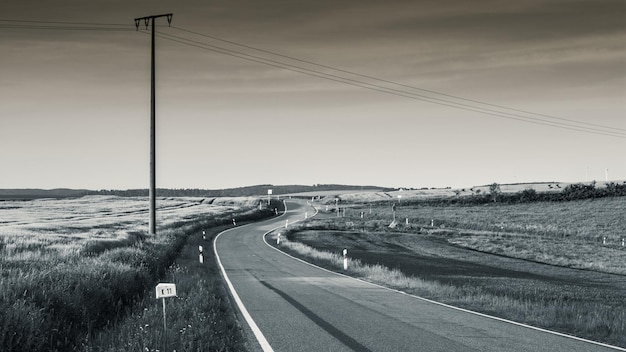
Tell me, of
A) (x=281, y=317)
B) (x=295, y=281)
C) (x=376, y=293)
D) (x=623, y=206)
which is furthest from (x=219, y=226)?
(x=623, y=206)

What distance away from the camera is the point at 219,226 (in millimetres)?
60156

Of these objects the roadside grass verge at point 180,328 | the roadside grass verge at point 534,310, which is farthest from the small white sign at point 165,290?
the roadside grass verge at point 534,310

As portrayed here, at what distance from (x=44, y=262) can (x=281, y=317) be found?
8.63 m

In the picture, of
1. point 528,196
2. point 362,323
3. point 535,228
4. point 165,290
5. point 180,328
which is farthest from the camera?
point 528,196

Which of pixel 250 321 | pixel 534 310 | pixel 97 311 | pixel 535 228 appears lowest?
pixel 535 228

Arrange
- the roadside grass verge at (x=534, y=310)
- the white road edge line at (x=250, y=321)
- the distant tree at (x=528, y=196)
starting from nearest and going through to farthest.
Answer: the white road edge line at (x=250, y=321), the roadside grass verge at (x=534, y=310), the distant tree at (x=528, y=196)

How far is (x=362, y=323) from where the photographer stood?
11906mm

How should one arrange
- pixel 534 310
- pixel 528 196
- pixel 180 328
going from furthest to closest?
pixel 528 196 < pixel 534 310 < pixel 180 328

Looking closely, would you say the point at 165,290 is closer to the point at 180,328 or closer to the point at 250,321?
the point at 180,328

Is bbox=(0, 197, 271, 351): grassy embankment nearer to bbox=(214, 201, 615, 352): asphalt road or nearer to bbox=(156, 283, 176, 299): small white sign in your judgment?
bbox=(156, 283, 176, 299): small white sign

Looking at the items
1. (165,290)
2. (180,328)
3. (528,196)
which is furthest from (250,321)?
(528,196)

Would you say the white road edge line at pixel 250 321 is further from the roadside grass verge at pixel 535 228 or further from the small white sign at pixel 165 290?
the roadside grass verge at pixel 535 228

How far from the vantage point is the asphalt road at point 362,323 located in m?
9.79

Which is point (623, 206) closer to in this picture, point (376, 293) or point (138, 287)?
point (376, 293)
